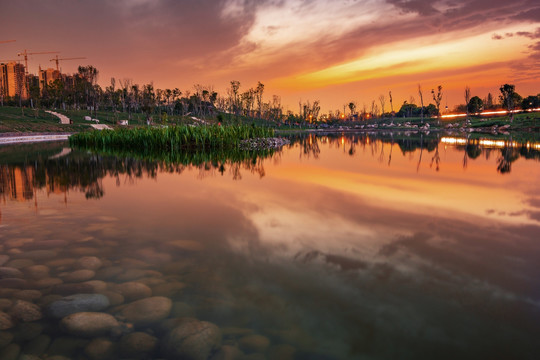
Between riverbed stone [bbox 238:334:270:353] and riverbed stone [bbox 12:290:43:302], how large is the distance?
8.62 feet

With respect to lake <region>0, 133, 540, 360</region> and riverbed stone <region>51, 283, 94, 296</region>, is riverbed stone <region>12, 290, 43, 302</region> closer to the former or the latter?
lake <region>0, 133, 540, 360</region>

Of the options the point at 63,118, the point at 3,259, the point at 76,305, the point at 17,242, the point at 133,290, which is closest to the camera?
the point at 76,305

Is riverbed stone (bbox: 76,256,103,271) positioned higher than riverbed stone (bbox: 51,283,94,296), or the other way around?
riverbed stone (bbox: 76,256,103,271)

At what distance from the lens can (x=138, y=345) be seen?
3.08 meters

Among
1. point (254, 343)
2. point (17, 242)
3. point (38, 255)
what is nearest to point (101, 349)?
point (254, 343)

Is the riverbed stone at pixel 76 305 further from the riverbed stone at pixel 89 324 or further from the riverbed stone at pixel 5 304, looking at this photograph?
the riverbed stone at pixel 5 304

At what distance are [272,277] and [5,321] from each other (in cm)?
292

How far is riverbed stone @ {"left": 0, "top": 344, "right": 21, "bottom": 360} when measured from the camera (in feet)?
9.62

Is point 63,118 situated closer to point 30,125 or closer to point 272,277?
point 30,125

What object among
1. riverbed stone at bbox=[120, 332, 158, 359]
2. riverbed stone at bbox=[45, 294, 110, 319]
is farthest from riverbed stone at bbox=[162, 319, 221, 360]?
riverbed stone at bbox=[45, 294, 110, 319]

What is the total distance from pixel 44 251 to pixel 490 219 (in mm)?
8311

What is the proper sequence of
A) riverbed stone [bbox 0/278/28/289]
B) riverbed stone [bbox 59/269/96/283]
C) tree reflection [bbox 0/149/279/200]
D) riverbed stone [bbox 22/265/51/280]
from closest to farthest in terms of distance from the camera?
riverbed stone [bbox 0/278/28/289]
riverbed stone [bbox 59/269/96/283]
riverbed stone [bbox 22/265/51/280]
tree reflection [bbox 0/149/279/200]

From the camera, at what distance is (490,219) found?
22.3 feet

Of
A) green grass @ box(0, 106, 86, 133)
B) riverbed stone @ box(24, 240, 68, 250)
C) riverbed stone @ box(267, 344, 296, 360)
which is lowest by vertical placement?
riverbed stone @ box(267, 344, 296, 360)
